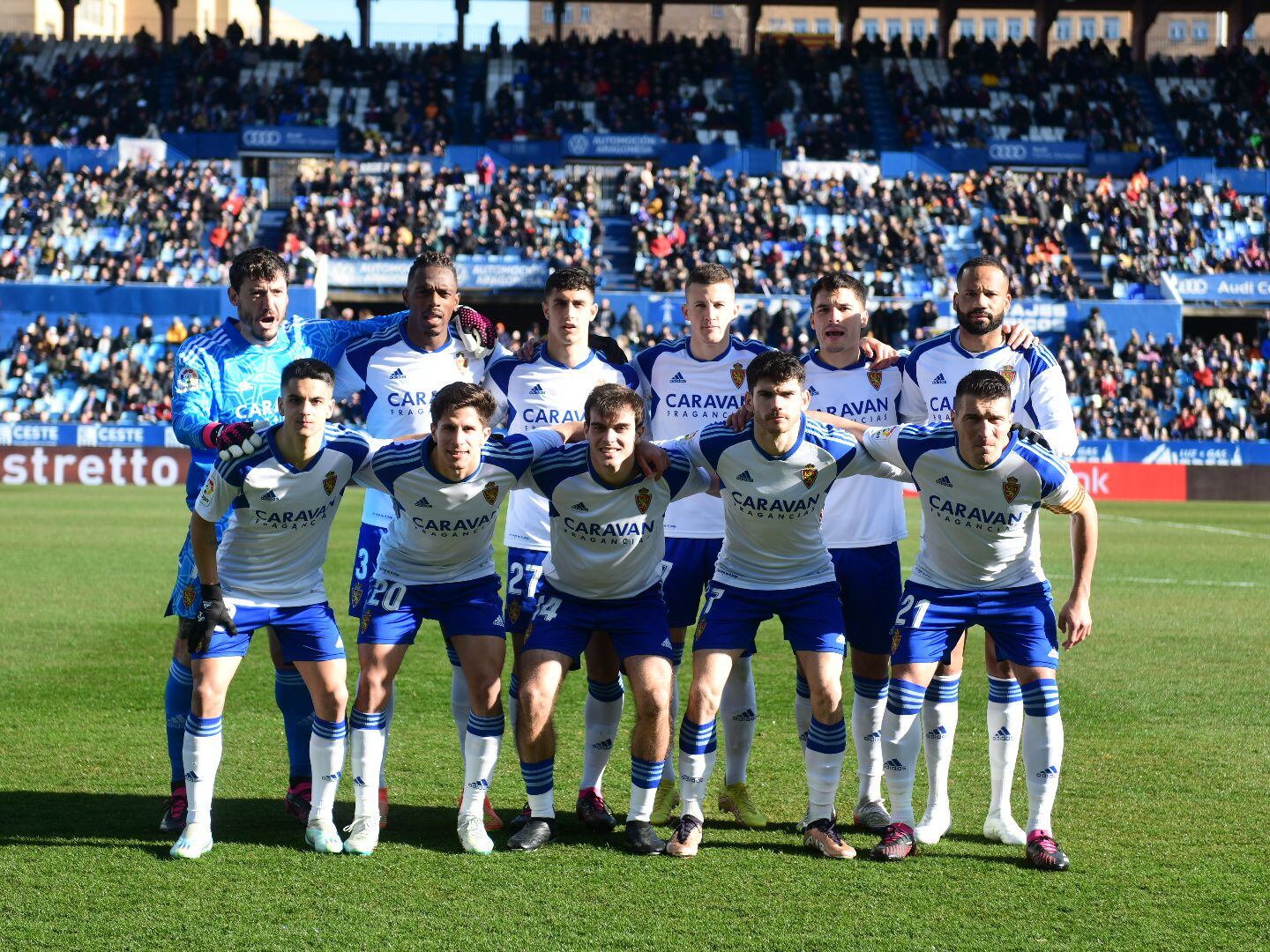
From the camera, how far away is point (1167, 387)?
104 feet

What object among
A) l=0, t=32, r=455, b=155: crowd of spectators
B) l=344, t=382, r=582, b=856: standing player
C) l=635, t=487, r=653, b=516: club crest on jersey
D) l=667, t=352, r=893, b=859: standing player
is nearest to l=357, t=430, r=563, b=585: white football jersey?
l=344, t=382, r=582, b=856: standing player

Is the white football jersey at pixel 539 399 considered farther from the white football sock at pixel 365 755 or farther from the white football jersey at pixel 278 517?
the white football sock at pixel 365 755

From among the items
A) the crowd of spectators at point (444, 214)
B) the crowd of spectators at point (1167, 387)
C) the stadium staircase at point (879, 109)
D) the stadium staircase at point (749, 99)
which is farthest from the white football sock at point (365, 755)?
the stadium staircase at point (879, 109)

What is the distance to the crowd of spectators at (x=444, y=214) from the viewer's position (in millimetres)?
36000

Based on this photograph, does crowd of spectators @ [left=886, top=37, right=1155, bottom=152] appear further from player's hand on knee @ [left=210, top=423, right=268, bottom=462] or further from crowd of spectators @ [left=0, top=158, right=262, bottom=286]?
player's hand on knee @ [left=210, top=423, right=268, bottom=462]

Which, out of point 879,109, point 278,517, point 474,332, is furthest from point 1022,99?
point 278,517

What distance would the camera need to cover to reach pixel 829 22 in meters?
85.5

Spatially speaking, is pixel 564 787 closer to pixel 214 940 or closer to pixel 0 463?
pixel 214 940

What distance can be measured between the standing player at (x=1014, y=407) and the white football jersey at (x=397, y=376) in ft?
7.20

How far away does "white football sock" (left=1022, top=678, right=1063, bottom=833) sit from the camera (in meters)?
5.53

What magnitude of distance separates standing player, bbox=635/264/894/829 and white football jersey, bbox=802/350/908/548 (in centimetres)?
14

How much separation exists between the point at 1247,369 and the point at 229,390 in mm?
31422

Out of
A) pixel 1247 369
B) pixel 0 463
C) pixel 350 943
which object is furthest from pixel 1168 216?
pixel 350 943

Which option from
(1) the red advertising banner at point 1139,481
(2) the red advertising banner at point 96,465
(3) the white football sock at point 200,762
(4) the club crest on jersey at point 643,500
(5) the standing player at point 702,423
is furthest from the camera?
(1) the red advertising banner at point 1139,481
